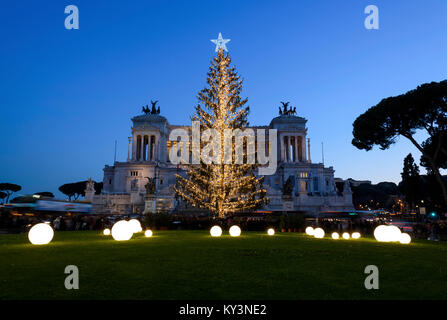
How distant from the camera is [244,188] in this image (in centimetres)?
3111

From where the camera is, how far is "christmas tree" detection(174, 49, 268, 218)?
1205 inches

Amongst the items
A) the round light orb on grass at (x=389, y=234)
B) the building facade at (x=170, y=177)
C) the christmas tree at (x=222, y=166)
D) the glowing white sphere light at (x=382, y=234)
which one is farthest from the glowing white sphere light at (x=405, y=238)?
the building facade at (x=170, y=177)

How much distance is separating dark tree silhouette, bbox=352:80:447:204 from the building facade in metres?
17.2

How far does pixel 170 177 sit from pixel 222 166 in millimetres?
52099

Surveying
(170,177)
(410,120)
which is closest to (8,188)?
(170,177)

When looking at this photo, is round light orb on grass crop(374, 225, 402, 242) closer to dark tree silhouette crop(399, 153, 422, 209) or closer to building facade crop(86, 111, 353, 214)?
building facade crop(86, 111, 353, 214)

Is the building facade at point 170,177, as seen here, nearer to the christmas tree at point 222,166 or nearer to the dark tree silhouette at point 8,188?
the christmas tree at point 222,166

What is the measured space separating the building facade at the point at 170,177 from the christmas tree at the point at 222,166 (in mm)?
19700

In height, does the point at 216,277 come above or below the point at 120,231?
below

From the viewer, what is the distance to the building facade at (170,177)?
5759 cm

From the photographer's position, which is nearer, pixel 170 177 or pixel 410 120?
pixel 410 120

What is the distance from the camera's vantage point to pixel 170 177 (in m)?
80.7

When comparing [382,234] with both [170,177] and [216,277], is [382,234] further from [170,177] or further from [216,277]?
[170,177]
